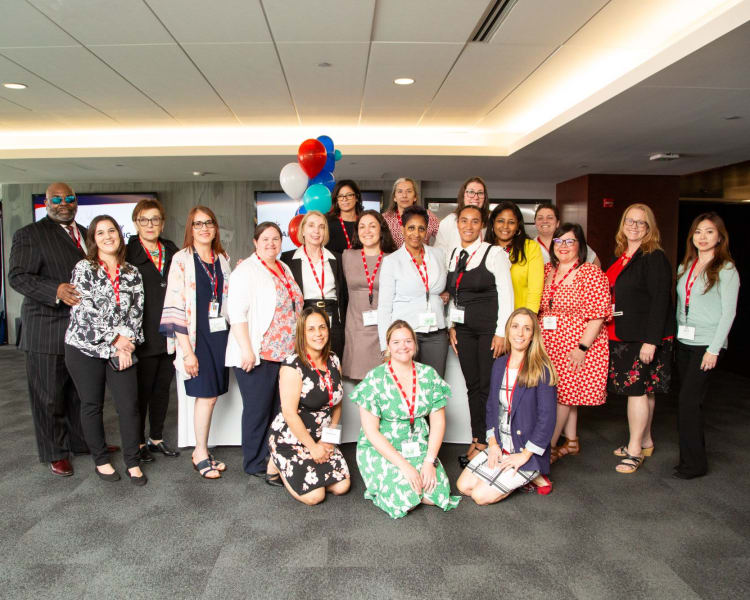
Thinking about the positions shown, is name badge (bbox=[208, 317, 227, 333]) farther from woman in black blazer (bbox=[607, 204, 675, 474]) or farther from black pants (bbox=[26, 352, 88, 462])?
woman in black blazer (bbox=[607, 204, 675, 474])

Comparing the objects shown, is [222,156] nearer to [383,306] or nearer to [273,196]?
[273,196]

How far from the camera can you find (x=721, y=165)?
722 cm

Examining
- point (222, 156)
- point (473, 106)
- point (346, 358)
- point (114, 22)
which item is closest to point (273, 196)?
point (222, 156)

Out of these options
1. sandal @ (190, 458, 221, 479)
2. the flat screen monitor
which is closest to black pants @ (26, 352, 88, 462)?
sandal @ (190, 458, 221, 479)

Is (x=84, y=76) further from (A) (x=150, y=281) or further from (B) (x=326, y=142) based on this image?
(A) (x=150, y=281)

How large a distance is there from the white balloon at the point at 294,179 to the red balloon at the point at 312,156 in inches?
2.2

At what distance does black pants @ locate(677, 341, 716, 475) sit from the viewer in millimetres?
3090

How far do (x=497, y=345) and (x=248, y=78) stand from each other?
3.19 m

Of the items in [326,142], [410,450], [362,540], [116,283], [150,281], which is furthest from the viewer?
[326,142]

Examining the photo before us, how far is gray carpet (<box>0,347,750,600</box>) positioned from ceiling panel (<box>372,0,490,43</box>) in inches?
110

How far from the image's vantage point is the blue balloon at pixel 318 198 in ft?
13.0

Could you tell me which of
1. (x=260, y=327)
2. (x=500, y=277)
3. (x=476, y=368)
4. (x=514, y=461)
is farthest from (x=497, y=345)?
(x=260, y=327)

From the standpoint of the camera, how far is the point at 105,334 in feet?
9.68

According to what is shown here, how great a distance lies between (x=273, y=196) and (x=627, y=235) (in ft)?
21.1
